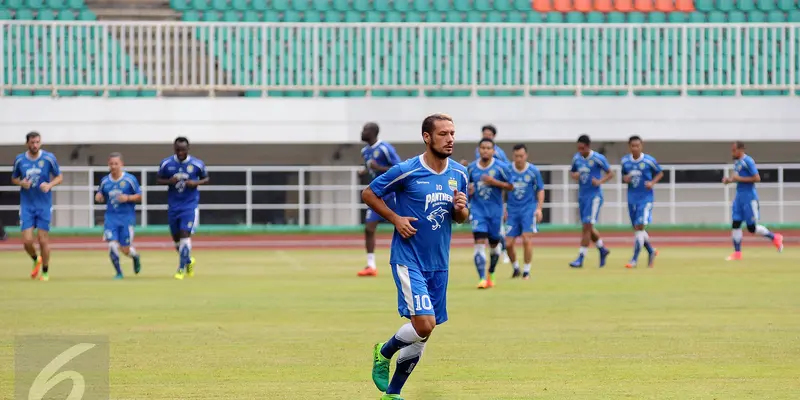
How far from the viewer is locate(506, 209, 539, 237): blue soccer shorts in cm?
1909

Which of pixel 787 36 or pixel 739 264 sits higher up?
pixel 787 36

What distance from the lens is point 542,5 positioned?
38469 millimetres

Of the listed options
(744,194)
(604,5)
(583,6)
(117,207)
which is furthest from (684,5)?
(117,207)

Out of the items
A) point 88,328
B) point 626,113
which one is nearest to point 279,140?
point 626,113

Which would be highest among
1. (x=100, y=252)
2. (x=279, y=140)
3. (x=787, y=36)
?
(x=787, y=36)

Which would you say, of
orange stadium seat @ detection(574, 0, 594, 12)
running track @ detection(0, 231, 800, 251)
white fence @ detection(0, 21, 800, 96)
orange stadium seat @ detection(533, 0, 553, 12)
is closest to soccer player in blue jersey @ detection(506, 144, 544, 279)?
running track @ detection(0, 231, 800, 251)

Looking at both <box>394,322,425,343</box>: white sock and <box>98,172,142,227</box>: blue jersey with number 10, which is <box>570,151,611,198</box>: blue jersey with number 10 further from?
<box>394,322,425,343</box>: white sock

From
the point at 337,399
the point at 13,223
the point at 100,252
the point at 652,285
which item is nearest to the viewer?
the point at 337,399

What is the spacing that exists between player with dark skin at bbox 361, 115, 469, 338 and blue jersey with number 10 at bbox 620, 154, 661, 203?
46.8 ft

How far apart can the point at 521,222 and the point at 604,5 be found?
20.9 meters

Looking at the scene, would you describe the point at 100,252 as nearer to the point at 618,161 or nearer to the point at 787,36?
the point at 618,161

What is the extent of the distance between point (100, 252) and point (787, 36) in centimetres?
1958

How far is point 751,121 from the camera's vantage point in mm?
35219

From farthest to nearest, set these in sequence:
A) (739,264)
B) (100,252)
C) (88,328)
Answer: (100,252) < (739,264) < (88,328)
